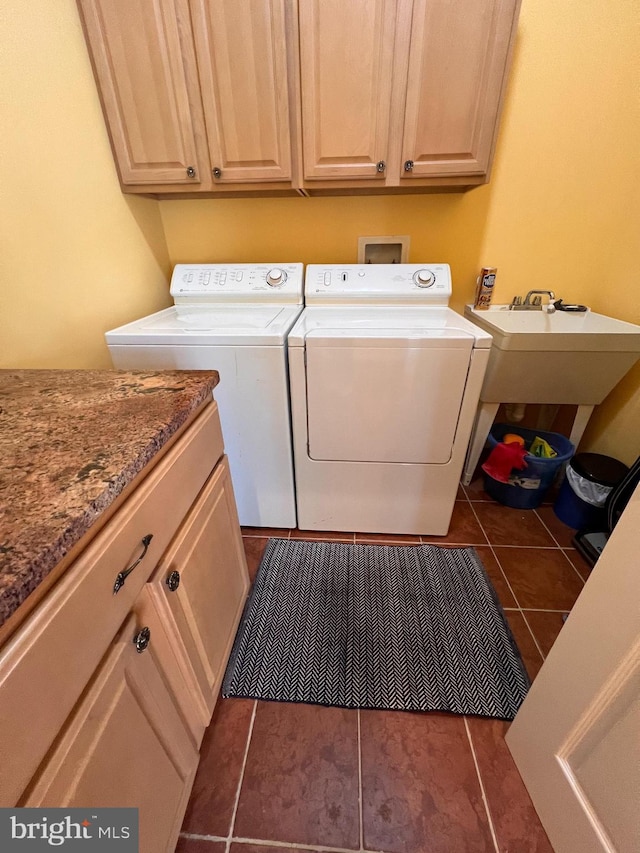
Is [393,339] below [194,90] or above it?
below

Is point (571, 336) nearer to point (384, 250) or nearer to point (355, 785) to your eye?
point (384, 250)

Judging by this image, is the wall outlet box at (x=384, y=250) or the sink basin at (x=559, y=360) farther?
the wall outlet box at (x=384, y=250)

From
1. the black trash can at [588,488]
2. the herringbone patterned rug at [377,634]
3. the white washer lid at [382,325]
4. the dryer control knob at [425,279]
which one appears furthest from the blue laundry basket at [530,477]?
the dryer control knob at [425,279]

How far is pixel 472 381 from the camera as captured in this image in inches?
51.0

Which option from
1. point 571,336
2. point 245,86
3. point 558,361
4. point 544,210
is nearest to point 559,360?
point 558,361

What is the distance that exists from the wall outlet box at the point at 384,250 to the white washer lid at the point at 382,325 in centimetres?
38

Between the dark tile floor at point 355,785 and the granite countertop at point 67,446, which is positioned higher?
the granite countertop at point 67,446

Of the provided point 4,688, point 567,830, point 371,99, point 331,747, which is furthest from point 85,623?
point 371,99

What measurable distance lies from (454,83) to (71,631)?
6.13 ft

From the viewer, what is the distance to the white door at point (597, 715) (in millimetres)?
604

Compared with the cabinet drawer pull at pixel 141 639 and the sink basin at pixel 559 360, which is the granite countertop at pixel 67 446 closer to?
the cabinet drawer pull at pixel 141 639

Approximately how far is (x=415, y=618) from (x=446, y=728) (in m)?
0.34

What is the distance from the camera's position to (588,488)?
1598mm

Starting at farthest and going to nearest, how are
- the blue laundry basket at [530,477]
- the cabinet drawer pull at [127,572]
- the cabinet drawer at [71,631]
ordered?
1. the blue laundry basket at [530,477]
2. the cabinet drawer pull at [127,572]
3. the cabinet drawer at [71,631]
